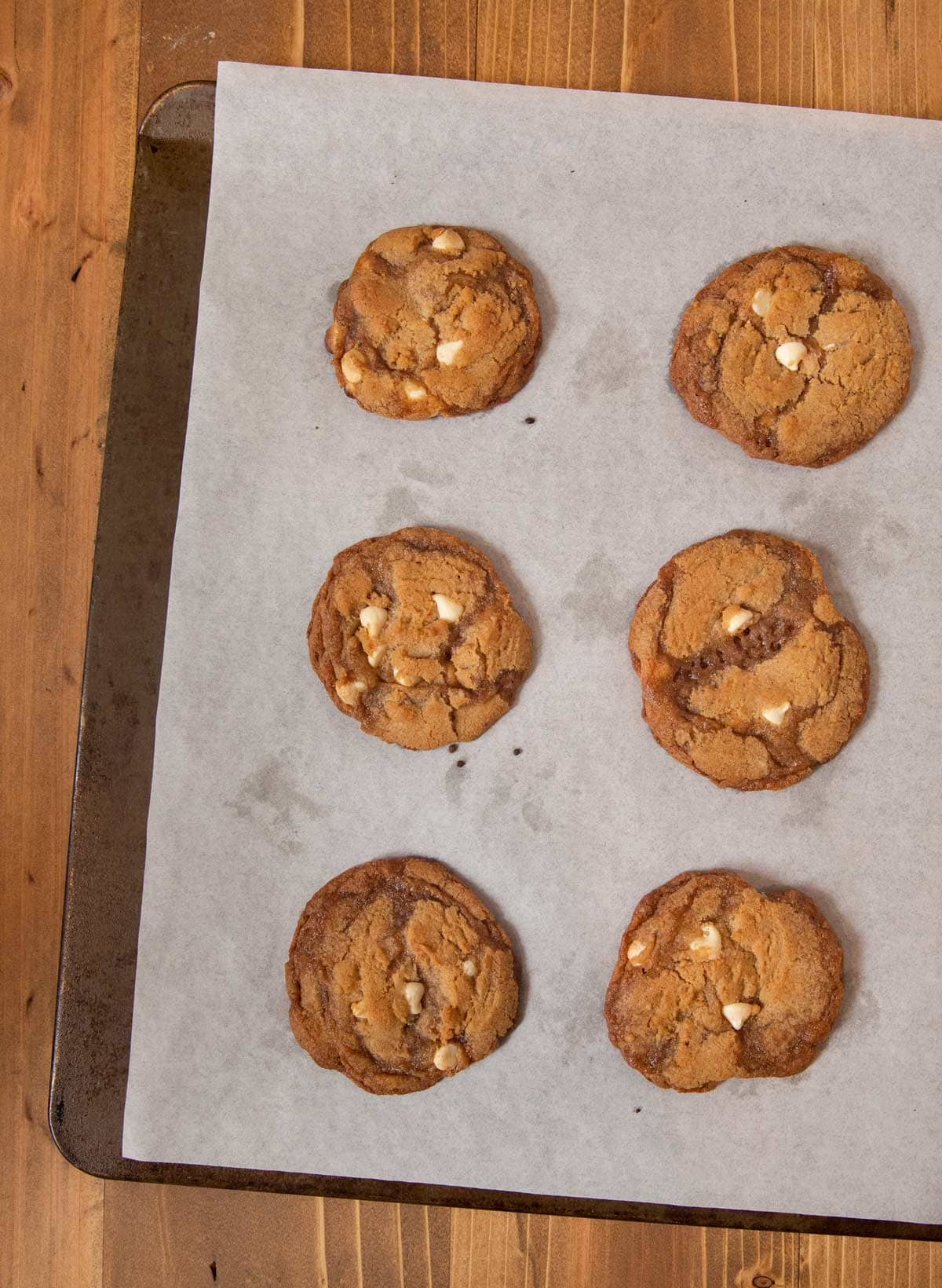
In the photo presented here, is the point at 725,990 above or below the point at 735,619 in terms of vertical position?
below

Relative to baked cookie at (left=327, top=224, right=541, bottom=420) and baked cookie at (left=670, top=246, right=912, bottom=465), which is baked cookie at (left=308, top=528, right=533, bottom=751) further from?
→ baked cookie at (left=670, top=246, right=912, bottom=465)

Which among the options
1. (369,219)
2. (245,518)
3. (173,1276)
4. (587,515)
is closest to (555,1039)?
(173,1276)

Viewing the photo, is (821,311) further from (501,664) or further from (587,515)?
(501,664)

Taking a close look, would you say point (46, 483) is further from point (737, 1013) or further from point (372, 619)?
point (737, 1013)

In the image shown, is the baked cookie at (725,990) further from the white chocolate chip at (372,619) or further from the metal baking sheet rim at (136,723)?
the white chocolate chip at (372,619)

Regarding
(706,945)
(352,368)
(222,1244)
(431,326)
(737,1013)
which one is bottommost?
(222,1244)

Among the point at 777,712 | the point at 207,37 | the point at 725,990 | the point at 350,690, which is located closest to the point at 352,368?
the point at 350,690
